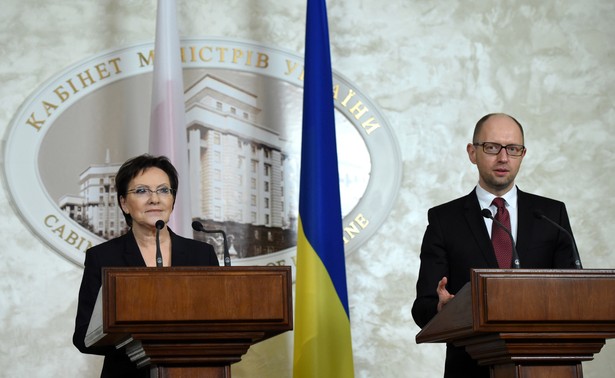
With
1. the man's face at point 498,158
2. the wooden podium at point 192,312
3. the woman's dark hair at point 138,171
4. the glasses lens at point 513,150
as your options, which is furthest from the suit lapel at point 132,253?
the glasses lens at point 513,150

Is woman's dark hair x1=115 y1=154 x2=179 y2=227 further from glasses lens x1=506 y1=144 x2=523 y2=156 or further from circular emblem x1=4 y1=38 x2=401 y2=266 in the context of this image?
circular emblem x1=4 y1=38 x2=401 y2=266

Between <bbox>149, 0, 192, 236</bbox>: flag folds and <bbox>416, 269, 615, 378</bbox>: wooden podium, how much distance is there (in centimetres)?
229

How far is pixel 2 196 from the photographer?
5285 millimetres

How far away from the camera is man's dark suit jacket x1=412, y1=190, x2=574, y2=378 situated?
3.43m

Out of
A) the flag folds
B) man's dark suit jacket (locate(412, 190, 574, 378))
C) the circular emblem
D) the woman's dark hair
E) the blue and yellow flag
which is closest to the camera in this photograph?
man's dark suit jacket (locate(412, 190, 574, 378))

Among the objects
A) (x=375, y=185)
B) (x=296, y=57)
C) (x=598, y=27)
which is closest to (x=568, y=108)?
(x=598, y=27)

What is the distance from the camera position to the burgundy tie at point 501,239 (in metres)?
3.46

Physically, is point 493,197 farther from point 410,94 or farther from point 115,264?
point 410,94

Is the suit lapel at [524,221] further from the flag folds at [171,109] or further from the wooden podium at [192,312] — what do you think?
the flag folds at [171,109]

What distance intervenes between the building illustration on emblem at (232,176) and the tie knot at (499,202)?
208cm

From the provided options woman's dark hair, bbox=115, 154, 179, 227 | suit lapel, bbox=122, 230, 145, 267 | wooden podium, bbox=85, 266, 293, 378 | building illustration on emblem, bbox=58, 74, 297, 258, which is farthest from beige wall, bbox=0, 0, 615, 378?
wooden podium, bbox=85, 266, 293, 378

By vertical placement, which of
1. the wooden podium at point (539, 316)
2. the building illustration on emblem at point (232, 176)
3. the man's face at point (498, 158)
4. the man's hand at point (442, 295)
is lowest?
the wooden podium at point (539, 316)

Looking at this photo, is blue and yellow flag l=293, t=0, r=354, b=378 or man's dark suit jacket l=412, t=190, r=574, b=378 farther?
blue and yellow flag l=293, t=0, r=354, b=378

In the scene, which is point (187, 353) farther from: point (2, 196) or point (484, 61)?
point (484, 61)
